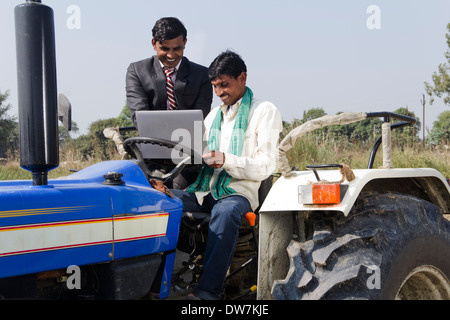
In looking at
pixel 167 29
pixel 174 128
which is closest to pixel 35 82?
pixel 174 128

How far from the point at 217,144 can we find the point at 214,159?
0.44 metres

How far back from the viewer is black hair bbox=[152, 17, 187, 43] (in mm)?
3546

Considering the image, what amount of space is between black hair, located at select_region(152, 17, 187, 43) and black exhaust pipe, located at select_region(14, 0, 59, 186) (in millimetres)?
1791

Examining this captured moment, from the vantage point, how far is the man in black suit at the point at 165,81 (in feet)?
12.0

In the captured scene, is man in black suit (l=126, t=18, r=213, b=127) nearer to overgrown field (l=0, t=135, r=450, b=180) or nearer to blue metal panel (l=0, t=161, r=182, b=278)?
blue metal panel (l=0, t=161, r=182, b=278)

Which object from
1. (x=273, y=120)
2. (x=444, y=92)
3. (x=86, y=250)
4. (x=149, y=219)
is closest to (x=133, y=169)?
(x=149, y=219)

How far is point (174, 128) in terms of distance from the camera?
2836mm

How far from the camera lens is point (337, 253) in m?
2.10

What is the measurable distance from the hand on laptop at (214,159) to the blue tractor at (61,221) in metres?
0.45

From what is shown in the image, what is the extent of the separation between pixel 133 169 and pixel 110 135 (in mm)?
865

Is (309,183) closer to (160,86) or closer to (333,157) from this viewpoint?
(160,86)

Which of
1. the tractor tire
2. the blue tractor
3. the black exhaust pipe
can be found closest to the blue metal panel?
the blue tractor

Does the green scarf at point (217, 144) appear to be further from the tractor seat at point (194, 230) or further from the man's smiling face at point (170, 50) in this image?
the man's smiling face at point (170, 50)
